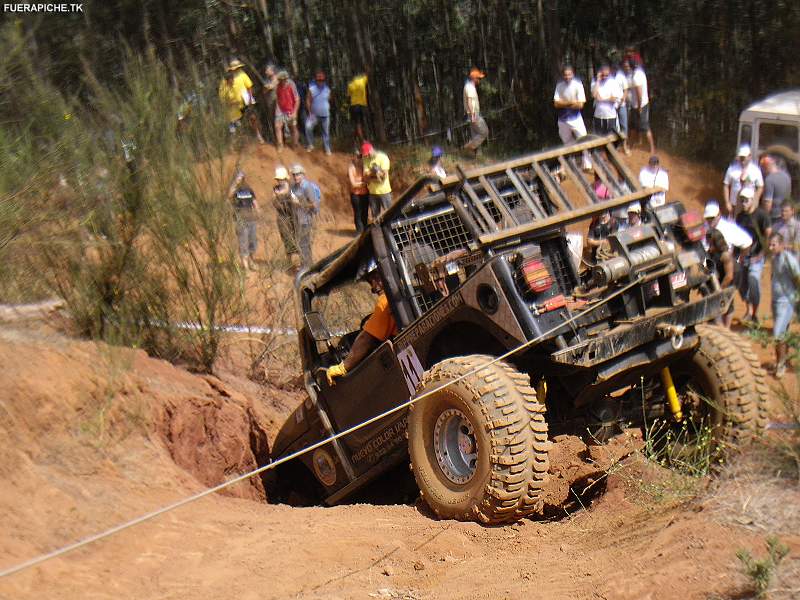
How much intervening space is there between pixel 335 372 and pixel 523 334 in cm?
206

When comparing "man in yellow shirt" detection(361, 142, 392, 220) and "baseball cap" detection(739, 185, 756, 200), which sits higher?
"man in yellow shirt" detection(361, 142, 392, 220)

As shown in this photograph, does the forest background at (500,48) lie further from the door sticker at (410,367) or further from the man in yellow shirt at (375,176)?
the door sticker at (410,367)

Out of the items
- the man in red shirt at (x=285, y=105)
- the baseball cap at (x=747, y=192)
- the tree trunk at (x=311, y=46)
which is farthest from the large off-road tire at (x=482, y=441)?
the tree trunk at (x=311, y=46)

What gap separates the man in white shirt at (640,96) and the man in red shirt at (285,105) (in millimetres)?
6508

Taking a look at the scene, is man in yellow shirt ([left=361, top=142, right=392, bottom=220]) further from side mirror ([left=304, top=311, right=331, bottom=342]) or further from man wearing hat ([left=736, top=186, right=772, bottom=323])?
side mirror ([left=304, top=311, right=331, bottom=342])

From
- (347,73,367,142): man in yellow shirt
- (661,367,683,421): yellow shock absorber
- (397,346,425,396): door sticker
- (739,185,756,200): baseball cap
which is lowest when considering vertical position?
(739,185,756,200): baseball cap

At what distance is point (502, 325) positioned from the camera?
5.91 meters

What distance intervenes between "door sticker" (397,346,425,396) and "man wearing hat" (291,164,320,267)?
162 inches

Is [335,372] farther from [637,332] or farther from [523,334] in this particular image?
[637,332]

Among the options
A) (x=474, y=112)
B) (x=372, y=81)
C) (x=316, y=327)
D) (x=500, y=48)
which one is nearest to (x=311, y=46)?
(x=372, y=81)

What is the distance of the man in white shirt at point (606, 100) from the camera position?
17156mm

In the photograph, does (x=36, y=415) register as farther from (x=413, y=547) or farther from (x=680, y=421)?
(x=680, y=421)

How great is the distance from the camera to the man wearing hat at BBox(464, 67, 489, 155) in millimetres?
18281

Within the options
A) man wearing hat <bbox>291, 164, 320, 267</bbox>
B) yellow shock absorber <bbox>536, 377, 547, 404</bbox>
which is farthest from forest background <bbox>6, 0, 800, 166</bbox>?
yellow shock absorber <bbox>536, 377, 547, 404</bbox>
